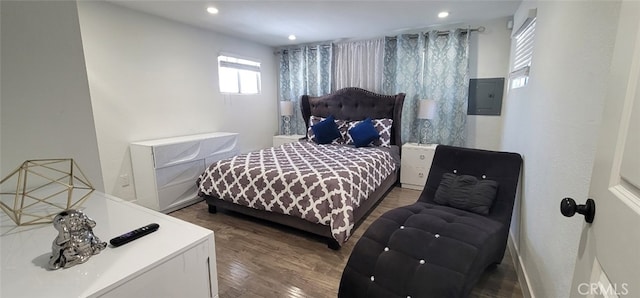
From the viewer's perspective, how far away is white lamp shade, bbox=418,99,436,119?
3.74 metres

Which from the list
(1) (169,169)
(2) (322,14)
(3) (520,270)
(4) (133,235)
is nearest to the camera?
(4) (133,235)

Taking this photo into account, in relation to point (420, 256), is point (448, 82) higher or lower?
higher

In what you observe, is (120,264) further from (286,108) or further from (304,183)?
(286,108)

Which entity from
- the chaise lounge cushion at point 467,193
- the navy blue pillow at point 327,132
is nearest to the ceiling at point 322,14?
the navy blue pillow at point 327,132

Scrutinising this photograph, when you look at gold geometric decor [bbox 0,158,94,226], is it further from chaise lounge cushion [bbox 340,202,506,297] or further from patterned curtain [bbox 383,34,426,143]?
patterned curtain [bbox 383,34,426,143]

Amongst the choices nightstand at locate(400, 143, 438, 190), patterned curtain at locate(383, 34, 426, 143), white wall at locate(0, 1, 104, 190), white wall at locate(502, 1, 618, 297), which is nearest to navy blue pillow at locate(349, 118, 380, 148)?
nightstand at locate(400, 143, 438, 190)

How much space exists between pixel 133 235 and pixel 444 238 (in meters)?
1.52

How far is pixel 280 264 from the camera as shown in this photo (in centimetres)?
215

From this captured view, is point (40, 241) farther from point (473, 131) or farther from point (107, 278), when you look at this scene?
point (473, 131)

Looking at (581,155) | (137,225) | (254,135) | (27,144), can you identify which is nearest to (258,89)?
(254,135)

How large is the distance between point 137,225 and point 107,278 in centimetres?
29

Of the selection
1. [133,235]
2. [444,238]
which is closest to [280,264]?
[444,238]

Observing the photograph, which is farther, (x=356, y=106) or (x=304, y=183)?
(x=356, y=106)

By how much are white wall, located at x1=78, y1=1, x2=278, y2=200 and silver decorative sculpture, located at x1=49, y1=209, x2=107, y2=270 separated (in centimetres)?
272
